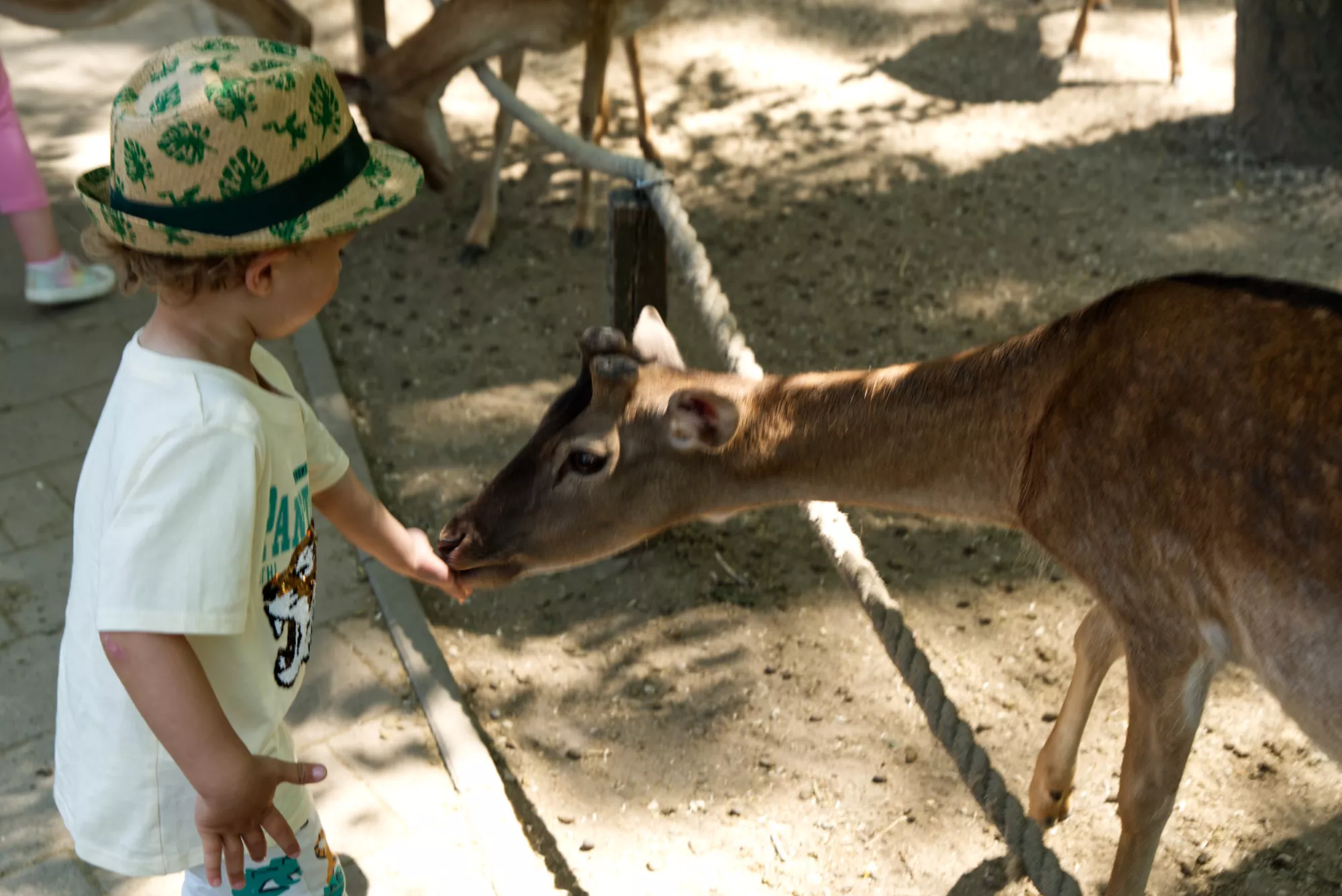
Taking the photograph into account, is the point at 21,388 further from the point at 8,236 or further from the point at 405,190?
the point at 405,190

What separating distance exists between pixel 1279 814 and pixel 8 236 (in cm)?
592

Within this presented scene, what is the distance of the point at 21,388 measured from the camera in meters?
5.13

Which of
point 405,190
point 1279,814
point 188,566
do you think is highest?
point 405,190

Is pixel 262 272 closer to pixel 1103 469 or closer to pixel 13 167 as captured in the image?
pixel 1103 469

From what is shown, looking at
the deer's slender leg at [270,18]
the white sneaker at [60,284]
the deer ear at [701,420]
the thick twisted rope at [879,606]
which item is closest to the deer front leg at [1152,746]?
the thick twisted rope at [879,606]

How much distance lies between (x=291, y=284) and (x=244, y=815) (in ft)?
2.63

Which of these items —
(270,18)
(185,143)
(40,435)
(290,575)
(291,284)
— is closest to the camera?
(185,143)

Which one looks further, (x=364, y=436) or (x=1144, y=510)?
(x=364, y=436)

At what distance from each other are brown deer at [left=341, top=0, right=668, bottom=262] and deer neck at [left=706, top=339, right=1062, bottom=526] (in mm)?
3615

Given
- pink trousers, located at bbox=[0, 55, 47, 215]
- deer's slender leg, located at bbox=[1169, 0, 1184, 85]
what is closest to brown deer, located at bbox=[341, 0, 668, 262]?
pink trousers, located at bbox=[0, 55, 47, 215]

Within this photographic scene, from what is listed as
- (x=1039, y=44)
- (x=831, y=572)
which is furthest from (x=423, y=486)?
(x=1039, y=44)

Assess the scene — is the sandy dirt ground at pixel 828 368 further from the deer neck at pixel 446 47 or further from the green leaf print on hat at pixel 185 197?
the green leaf print on hat at pixel 185 197

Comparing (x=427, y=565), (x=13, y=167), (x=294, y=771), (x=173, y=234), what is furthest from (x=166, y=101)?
(x=13, y=167)

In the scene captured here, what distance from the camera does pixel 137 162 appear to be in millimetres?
1846
